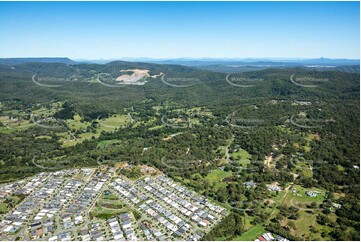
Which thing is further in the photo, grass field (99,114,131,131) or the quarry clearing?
the quarry clearing

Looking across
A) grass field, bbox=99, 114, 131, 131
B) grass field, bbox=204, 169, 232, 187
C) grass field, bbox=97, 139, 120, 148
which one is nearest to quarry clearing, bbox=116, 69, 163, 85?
grass field, bbox=99, 114, 131, 131

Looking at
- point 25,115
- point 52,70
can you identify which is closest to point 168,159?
point 25,115

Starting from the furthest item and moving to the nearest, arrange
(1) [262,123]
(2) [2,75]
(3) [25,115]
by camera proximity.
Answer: (2) [2,75] → (3) [25,115] → (1) [262,123]

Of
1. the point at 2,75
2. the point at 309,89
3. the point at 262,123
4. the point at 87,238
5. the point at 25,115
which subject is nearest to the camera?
the point at 87,238

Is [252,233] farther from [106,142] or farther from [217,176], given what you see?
[106,142]

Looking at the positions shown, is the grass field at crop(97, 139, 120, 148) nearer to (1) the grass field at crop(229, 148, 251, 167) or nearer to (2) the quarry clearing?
(1) the grass field at crop(229, 148, 251, 167)

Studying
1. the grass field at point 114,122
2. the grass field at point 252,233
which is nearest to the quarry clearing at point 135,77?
the grass field at point 114,122

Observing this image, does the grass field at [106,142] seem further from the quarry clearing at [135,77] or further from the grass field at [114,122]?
the quarry clearing at [135,77]

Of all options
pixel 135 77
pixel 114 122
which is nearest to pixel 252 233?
pixel 114 122

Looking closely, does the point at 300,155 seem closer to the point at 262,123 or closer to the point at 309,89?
the point at 262,123
